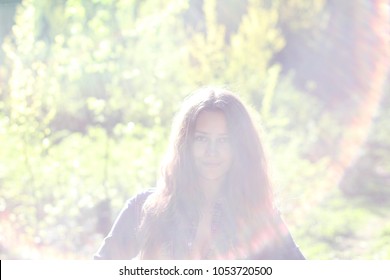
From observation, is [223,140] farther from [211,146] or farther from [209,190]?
[209,190]

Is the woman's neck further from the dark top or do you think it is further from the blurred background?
the blurred background

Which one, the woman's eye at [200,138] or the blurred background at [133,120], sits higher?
the blurred background at [133,120]

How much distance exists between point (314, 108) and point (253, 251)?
4.67ft

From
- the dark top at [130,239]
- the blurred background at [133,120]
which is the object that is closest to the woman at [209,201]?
the dark top at [130,239]

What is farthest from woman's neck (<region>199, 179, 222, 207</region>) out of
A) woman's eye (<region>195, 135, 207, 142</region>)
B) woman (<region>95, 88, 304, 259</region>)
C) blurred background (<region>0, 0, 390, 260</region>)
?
blurred background (<region>0, 0, 390, 260</region>)

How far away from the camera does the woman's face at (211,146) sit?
1.77 m

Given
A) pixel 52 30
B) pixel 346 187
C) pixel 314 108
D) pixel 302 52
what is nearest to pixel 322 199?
pixel 346 187

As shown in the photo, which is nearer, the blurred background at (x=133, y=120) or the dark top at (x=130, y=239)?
the dark top at (x=130, y=239)

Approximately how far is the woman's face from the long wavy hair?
2cm

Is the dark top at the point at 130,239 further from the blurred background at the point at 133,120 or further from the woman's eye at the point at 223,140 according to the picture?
the blurred background at the point at 133,120

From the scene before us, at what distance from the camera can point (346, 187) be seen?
293cm

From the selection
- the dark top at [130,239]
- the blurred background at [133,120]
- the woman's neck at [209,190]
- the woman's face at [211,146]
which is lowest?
the dark top at [130,239]

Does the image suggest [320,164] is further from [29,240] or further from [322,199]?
[29,240]

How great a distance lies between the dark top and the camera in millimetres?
1745
